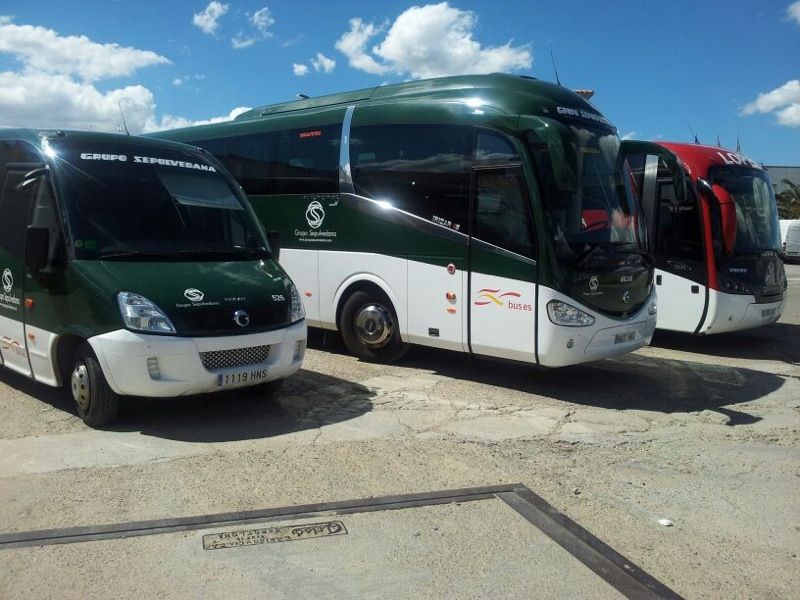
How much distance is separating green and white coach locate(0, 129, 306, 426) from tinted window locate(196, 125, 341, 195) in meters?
2.58

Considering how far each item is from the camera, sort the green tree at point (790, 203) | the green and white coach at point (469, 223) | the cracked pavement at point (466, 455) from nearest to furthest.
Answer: the cracked pavement at point (466, 455), the green and white coach at point (469, 223), the green tree at point (790, 203)

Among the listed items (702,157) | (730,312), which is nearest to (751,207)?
(702,157)

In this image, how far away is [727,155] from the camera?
34.9ft

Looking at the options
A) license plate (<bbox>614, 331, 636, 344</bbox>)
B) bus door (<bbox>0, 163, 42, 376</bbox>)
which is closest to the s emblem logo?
bus door (<bbox>0, 163, 42, 376</bbox>)

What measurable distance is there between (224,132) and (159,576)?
8675 mm

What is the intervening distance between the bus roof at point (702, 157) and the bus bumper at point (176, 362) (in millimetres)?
6755

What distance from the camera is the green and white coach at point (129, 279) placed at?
19.1 feet

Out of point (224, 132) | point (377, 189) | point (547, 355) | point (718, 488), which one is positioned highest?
point (224, 132)

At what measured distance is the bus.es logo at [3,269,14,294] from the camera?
6750 mm

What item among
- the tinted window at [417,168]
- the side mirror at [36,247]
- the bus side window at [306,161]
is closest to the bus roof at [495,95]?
the tinted window at [417,168]

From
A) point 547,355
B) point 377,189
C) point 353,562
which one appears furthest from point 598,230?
point 353,562

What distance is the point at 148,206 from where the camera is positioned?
6570 millimetres

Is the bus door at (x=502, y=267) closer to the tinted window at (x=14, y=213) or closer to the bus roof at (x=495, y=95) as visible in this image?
the bus roof at (x=495, y=95)

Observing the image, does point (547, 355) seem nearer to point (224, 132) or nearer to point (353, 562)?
point (353, 562)
